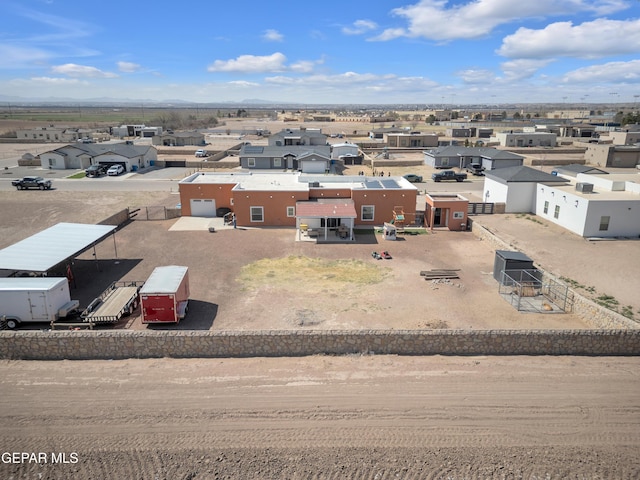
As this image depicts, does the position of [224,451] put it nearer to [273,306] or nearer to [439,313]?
[273,306]

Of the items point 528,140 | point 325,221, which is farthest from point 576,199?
point 528,140

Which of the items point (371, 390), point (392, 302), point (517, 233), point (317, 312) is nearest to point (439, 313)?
point (392, 302)

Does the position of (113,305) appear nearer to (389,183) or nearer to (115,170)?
(389,183)

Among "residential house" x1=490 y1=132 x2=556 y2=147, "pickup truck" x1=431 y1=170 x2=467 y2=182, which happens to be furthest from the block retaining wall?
"residential house" x1=490 y1=132 x2=556 y2=147

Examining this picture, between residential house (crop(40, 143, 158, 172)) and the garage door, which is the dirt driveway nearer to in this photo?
the garage door

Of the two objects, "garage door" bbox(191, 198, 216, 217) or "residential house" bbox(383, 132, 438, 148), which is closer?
"garage door" bbox(191, 198, 216, 217)
